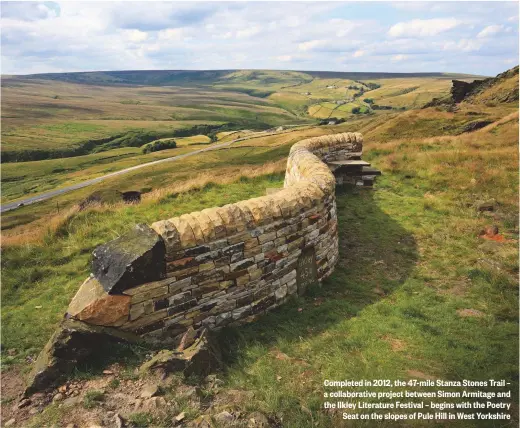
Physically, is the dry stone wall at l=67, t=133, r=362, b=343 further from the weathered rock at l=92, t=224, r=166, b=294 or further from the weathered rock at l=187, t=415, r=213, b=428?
the weathered rock at l=187, t=415, r=213, b=428

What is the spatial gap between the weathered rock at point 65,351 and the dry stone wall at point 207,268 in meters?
0.20

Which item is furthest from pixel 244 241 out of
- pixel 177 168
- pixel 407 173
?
pixel 177 168

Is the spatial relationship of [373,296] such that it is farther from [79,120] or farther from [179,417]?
[79,120]

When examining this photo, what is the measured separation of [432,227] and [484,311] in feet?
13.6

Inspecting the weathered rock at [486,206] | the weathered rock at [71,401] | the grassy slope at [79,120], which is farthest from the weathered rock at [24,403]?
the grassy slope at [79,120]

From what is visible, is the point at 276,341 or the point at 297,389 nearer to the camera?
the point at 297,389

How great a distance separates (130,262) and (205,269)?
3.90ft

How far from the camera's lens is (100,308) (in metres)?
4.89

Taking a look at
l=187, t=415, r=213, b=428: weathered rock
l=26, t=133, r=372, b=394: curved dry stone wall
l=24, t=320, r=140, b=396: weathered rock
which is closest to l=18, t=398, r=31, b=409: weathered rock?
l=24, t=320, r=140, b=396: weathered rock

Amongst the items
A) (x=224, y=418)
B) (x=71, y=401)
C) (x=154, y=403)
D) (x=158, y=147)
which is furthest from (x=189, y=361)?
(x=158, y=147)

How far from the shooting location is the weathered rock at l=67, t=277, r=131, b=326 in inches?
192

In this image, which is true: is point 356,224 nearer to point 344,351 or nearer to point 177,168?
point 344,351

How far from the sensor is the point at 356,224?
10477 mm

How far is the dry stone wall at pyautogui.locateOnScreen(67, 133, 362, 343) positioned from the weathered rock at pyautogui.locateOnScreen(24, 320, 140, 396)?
0.20 meters
